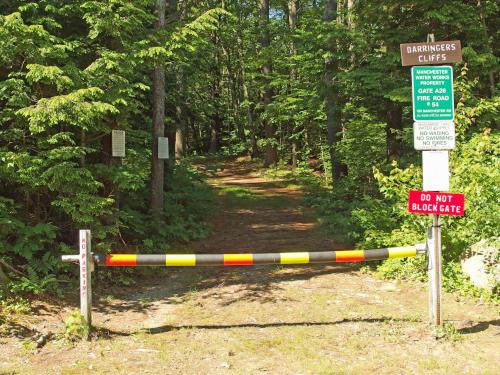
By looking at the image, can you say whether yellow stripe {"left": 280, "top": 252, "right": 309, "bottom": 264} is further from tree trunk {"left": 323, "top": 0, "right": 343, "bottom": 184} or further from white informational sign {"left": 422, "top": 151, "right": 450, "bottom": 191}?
tree trunk {"left": 323, "top": 0, "right": 343, "bottom": 184}

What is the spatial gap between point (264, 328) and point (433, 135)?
10.5 feet

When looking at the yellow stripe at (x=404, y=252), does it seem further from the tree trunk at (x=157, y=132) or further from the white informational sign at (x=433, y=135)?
the tree trunk at (x=157, y=132)

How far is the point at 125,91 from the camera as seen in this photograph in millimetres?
7582

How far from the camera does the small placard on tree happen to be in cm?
820

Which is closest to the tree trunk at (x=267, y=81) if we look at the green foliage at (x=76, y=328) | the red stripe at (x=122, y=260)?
the red stripe at (x=122, y=260)

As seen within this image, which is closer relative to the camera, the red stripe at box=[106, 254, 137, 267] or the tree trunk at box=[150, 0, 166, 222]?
the red stripe at box=[106, 254, 137, 267]

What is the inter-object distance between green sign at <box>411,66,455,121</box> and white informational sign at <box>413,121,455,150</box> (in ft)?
0.24

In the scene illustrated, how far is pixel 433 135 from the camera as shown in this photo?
578 cm

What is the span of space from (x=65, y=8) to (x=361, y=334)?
647 centimetres

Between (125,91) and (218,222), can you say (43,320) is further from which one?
(218,222)

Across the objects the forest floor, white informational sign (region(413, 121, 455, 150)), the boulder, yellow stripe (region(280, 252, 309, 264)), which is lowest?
the forest floor

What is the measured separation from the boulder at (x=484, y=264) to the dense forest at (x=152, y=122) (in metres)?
0.26

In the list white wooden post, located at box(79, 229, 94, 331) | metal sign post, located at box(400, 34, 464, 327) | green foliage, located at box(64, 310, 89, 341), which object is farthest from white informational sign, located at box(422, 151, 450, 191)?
green foliage, located at box(64, 310, 89, 341)

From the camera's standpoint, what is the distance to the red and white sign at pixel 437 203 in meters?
5.61
